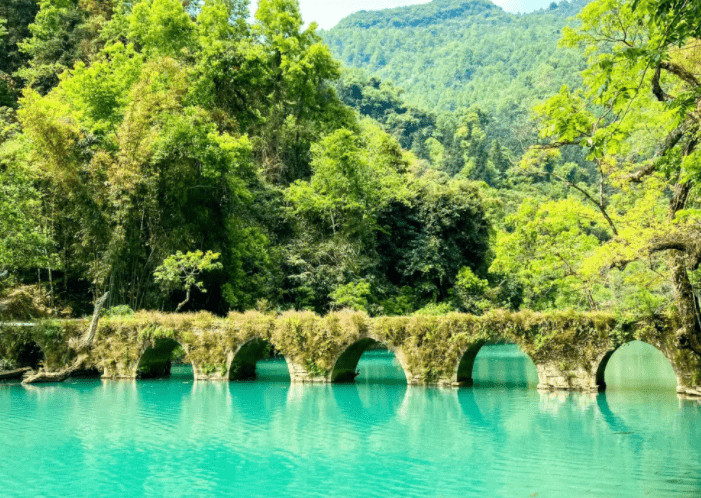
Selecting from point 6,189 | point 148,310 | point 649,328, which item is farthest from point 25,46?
point 649,328

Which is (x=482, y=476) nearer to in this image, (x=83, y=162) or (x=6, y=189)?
(x=6, y=189)

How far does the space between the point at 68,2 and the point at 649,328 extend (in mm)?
34419

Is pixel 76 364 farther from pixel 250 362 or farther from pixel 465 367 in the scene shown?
pixel 465 367

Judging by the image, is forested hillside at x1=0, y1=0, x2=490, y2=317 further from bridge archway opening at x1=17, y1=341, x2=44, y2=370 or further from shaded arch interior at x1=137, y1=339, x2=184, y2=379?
shaded arch interior at x1=137, y1=339, x2=184, y2=379

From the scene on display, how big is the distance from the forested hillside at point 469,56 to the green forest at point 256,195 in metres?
35.2

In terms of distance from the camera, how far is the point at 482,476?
9641 mm

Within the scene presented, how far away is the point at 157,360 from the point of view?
2352cm

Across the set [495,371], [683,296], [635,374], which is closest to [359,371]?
[495,371]

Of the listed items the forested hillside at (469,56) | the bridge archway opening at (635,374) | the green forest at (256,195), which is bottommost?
the bridge archway opening at (635,374)

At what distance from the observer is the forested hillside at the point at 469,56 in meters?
95.2

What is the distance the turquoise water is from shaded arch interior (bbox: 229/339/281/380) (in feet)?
6.62

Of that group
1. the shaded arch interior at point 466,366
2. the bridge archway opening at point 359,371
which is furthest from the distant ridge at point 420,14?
the shaded arch interior at point 466,366


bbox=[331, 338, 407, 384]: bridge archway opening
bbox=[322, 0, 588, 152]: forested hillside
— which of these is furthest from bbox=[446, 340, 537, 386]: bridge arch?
bbox=[322, 0, 588, 152]: forested hillside

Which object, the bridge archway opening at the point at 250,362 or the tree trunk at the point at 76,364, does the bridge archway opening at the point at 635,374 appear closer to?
the bridge archway opening at the point at 250,362
